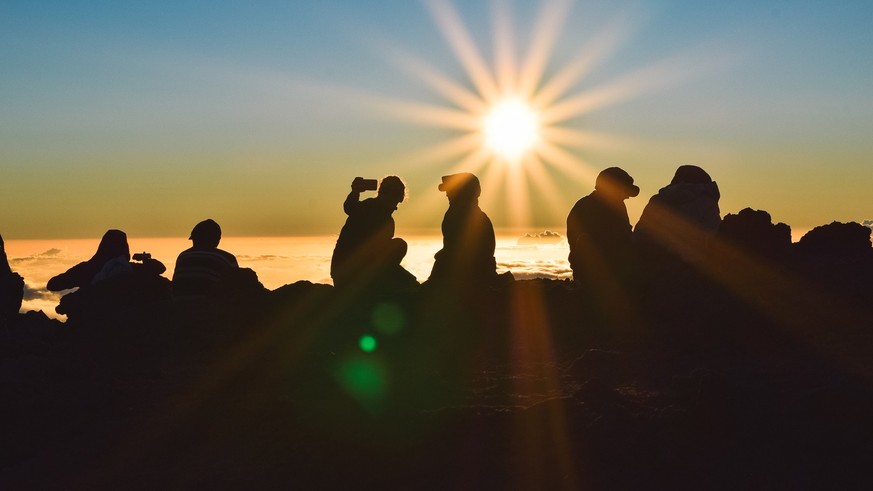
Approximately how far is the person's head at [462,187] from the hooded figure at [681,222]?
380cm

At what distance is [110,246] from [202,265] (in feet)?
7.98

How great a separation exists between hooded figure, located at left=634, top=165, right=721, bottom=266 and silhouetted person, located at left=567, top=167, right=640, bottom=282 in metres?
1.10

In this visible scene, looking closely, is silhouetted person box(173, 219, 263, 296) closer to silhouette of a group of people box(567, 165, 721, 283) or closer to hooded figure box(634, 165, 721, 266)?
silhouette of a group of people box(567, 165, 721, 283)

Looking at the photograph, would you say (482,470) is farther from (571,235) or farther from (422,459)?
(571,235)

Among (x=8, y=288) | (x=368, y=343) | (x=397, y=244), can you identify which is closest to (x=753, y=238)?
(x=397, y=244)

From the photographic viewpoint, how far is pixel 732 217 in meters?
17.2

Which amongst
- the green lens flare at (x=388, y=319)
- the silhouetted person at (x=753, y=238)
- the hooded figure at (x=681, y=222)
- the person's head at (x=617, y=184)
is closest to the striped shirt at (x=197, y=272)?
the green lens flare at (x=388, y=319)

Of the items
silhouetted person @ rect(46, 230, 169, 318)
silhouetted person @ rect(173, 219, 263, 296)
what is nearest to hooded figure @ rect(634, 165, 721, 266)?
silhouetted person @ rect(173, 219, 263, 296)

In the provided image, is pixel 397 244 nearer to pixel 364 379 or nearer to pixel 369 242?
pixel 369 242

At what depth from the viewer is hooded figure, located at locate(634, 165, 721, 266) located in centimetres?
1725

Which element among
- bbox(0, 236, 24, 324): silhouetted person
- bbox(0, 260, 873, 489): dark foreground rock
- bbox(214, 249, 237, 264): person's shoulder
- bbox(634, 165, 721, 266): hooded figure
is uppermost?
bbox(634, 165, 721, 266): hooded figure

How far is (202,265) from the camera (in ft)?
43.0

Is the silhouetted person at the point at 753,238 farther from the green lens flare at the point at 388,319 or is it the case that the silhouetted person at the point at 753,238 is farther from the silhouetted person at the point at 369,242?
the green lens flare at the point at 388,319

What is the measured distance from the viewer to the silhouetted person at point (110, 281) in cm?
1409
